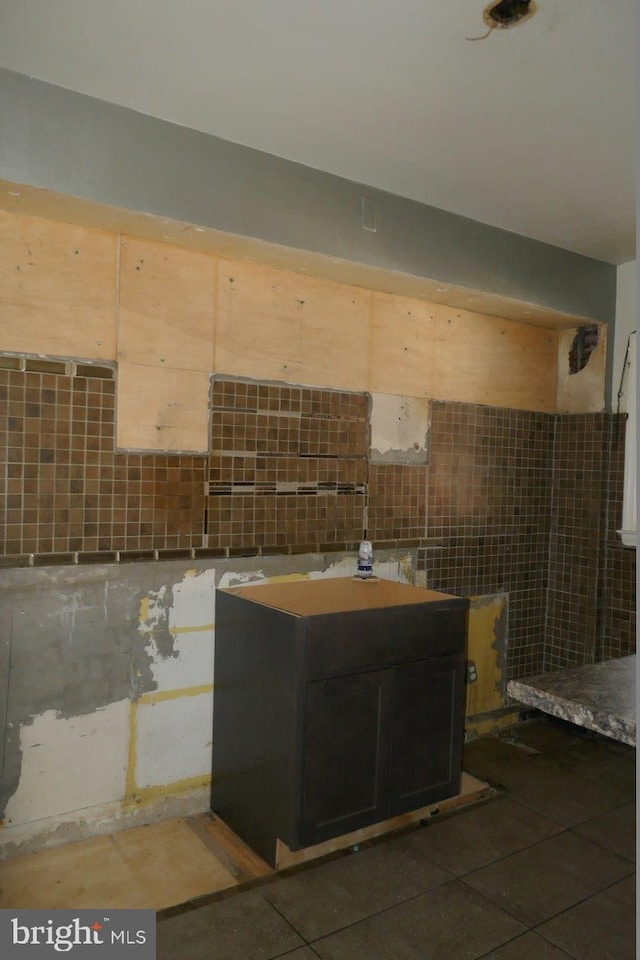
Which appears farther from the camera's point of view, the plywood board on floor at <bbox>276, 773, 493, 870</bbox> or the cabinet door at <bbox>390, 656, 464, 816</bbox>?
the cabinet door at <bbox>390, 656, 464, 816</bbox>

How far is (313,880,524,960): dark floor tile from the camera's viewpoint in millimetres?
2012

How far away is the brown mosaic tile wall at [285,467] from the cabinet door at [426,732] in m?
0.78

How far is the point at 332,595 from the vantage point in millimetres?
2697

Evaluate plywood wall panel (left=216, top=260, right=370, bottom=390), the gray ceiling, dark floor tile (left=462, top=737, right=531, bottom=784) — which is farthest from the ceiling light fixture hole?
dark floor tile (left=462, top=737, right=531, bottom=784)

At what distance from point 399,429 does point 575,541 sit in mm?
1396

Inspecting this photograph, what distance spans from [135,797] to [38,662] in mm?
698

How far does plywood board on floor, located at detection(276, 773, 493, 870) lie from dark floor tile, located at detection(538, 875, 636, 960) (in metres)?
0.64

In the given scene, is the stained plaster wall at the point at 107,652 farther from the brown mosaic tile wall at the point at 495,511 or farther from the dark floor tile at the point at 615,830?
A: the dark floor tile at the point at 615,830

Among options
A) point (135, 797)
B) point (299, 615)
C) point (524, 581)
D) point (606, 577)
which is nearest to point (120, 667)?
point (135, 797)

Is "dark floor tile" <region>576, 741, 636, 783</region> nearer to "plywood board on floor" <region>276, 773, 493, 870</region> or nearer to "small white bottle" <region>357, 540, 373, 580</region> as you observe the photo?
"plywood board on floor" <region>276, 773, 493, 870</region>

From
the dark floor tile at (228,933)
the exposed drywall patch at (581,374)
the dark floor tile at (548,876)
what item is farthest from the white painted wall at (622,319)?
the dark floor tile at (228,933)

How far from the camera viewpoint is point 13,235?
7.61 ft

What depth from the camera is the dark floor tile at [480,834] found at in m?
2.52

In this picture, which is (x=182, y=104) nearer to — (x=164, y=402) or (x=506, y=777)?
(x=164, y=402)
